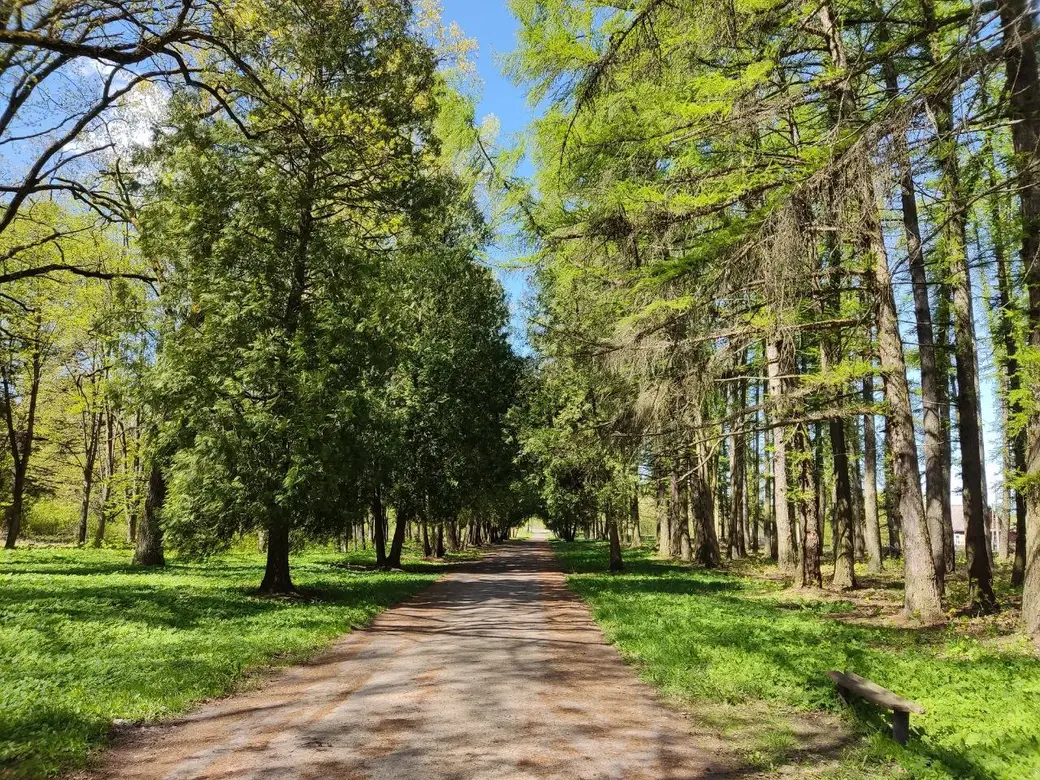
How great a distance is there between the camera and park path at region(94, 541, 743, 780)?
187 inches

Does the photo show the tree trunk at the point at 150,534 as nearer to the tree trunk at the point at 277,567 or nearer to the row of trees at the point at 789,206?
the tree trunk at the point at 277,567

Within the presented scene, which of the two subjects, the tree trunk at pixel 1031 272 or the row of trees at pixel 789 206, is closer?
the row of trees at pixel 789 206

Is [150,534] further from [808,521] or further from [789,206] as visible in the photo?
[789,206]

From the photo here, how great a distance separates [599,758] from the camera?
5.01m

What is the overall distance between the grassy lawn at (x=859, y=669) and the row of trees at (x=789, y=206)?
4.57 ft

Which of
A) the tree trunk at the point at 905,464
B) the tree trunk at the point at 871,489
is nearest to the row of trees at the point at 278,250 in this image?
the tree trunk at the point at 905,464

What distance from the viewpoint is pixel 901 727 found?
16.1 ft

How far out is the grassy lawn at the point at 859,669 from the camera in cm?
471

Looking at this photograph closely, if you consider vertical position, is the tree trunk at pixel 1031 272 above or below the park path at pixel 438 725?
above

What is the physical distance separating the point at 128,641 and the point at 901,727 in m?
9.15

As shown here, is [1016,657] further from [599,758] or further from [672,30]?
[672,30]

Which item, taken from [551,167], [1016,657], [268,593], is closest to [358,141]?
[551,167]

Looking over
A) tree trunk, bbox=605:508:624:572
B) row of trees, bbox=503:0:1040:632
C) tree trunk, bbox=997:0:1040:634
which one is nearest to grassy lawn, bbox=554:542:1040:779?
tree trunk, bbox=997:0:1040:634

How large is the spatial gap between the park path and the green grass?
1.51 ft
